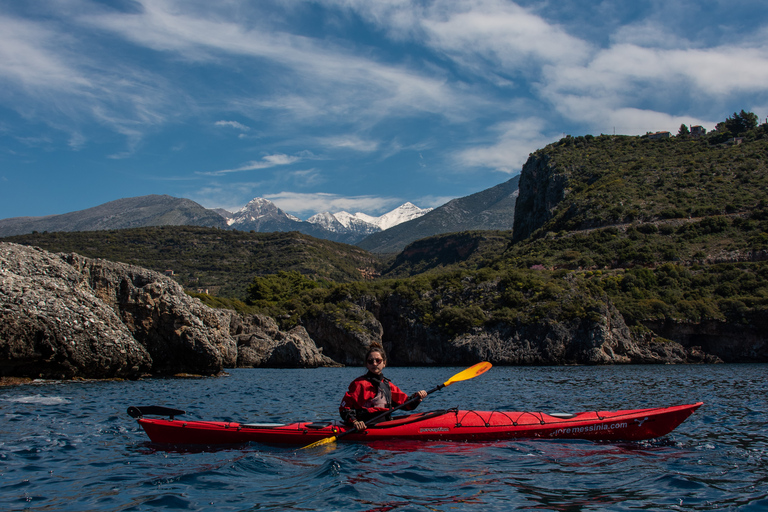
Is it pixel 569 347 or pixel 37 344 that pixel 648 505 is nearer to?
pixel 37 344

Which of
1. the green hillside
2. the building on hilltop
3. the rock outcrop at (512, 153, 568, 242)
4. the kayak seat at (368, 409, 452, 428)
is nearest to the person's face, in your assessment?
the kayak seat at (368, 409, 452, 428)

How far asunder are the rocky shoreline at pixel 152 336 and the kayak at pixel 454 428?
1335 centimetres

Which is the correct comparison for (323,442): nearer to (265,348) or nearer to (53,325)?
(53,325)

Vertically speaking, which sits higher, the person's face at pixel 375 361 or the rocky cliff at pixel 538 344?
the person's face at pixel 375 361

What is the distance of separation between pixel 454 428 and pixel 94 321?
18.8m

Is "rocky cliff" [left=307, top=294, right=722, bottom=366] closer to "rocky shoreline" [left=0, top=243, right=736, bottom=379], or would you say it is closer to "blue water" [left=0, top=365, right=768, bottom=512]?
"rocky shoreline" [left=0, top=243, right=736, bottom=379]

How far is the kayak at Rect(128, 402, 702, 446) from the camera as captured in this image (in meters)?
8.55

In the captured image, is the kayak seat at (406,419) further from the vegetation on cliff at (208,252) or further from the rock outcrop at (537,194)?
the vegetation on cliff at (208,252)

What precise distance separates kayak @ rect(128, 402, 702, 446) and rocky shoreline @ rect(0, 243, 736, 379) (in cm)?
1335

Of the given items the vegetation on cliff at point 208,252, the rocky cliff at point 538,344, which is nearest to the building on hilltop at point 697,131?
the rocky cliff at point 538,344

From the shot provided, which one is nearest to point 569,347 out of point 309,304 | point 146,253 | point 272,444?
point 309,304

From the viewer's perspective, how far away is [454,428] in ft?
28.6

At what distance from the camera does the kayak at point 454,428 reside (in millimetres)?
8547

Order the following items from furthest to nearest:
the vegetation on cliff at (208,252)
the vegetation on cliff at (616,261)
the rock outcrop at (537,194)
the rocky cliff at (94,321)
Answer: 1. the vegetation on cliff at (208,252)
2. the rock outcrop at (537,194)
3. the vegetation on cliff at (616,261)
4. the rocky cliff at (94,321)
